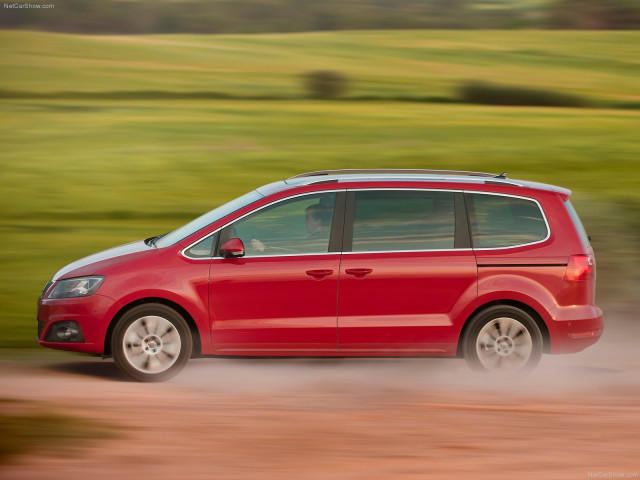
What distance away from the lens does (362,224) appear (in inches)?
325

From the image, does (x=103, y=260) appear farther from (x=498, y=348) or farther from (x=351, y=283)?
(x=498, y=348)

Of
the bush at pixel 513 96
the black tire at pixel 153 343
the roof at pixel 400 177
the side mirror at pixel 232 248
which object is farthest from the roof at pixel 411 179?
the bush at pixel 513 96

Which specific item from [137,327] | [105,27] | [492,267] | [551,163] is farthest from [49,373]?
[105,27]

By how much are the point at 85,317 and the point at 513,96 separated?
117ft

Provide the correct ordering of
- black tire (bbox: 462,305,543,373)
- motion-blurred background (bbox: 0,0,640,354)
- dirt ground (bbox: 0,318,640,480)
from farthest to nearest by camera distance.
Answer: motion-blurred background (bbox: 0,0,640,354)
black tire (bbox: 462,305,543,373)
dirt ground (bbox: 0,318,640,480)

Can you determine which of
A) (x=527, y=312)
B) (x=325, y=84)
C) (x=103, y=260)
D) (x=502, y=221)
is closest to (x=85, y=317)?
(x=103, y=260)

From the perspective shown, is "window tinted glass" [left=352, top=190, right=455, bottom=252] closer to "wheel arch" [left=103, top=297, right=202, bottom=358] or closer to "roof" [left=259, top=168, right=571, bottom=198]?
"roof" [left=259, top=168, right=571, bottom=198]

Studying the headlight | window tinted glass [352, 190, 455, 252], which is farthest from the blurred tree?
the headlight

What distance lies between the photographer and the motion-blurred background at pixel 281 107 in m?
19.7

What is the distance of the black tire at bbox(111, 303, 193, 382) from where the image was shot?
8.10 metres

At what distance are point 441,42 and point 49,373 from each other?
47265mm

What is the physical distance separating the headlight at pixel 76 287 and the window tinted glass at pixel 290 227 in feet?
3.66

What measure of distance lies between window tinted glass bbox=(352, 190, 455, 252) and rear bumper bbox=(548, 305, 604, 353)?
3.42ft

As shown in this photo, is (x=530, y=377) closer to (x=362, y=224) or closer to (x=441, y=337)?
(x=441, y=337)
